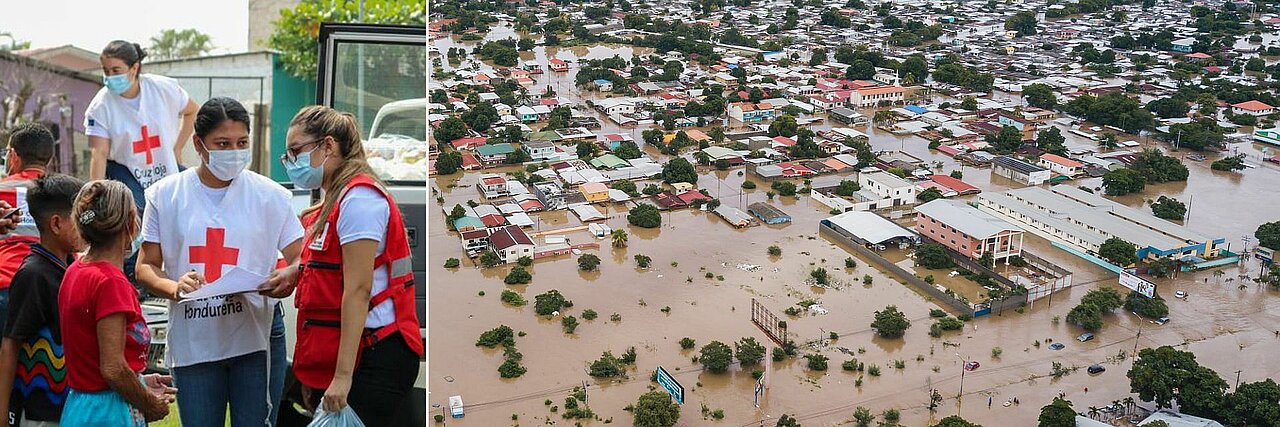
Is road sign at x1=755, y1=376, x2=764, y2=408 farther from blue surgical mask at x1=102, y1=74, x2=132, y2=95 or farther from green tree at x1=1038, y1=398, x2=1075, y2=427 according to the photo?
blue surgical mask at x1=102, y1=74, x2=132, y2=95

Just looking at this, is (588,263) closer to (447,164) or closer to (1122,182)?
(447,164)

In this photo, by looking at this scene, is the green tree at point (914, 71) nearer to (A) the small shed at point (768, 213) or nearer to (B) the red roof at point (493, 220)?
(A) the small shed at point (768, 213)

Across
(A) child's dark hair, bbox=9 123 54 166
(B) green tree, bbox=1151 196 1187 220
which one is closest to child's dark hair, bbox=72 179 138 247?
(A) child's dark hair, bbox=9 123 54 166

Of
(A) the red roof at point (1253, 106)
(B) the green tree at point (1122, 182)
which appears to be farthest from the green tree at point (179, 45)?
(A) the red roof at point (1253, 106)

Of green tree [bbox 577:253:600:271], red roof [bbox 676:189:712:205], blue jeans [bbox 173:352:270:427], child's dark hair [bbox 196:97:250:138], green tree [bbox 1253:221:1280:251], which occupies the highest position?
child's dark hair [bbox 196:97:250:138]

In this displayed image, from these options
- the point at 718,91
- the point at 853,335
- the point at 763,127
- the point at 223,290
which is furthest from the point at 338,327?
the point at 718,91

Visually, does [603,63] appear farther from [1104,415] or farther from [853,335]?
[1104,415]
